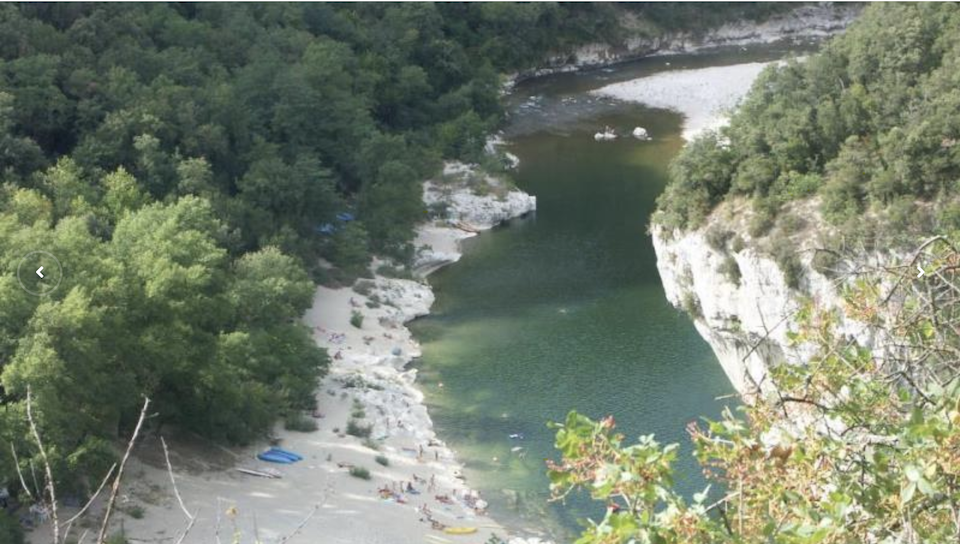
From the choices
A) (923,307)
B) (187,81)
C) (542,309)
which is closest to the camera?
(923,307)

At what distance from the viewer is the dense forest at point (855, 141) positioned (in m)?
21.9

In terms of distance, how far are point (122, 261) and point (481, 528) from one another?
8470 millimetres

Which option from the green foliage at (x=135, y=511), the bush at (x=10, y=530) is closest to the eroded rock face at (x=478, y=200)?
the green foliage at (x=135, y=511)

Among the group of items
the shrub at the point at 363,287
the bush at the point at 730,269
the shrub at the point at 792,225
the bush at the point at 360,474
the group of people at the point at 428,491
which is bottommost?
the group of people at the point at 428,491

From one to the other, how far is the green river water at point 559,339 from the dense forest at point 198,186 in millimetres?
2849

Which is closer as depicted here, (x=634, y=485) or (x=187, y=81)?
(x=634, y=485)

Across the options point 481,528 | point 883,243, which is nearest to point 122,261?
point 481,528

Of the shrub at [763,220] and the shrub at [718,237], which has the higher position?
the shrub at [763,220]

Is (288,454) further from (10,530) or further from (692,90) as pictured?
(692,90)

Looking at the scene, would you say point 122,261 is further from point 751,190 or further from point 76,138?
point 751,190

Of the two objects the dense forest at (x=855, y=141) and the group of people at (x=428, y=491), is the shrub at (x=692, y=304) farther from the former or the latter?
the group of people at (x=428, y=491)

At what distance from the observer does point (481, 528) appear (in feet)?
72.2

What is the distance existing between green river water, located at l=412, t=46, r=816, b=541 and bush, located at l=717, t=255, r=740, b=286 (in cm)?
297

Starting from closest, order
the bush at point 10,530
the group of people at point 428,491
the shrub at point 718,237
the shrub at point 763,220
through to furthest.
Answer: the bush at point 10,530, the group of people at point 428,491, the shrub at point 763,220, the shrub at point 718,237
